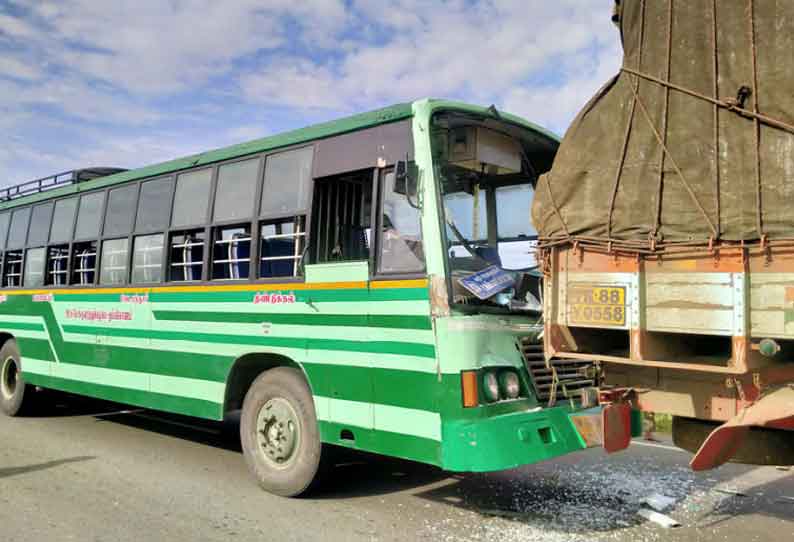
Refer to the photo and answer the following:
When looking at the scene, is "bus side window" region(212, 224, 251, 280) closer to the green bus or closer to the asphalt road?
the green bus

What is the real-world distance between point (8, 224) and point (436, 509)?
27.4ft

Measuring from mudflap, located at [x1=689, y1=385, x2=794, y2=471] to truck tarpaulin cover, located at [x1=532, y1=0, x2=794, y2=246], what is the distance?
80 cm

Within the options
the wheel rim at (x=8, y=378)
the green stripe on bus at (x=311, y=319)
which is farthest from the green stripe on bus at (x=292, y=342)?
the wheel rim at (x=8, y=378)

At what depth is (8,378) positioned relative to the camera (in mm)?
9688

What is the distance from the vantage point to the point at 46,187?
31.9 ft

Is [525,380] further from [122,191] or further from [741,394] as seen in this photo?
[122,191]

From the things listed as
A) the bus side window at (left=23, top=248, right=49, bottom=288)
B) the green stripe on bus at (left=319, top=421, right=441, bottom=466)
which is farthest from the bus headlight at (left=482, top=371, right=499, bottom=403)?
the bus side window at (left=23, top=248, right=49, bottom=288)

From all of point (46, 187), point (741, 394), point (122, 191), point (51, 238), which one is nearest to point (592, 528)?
point (741, 394)

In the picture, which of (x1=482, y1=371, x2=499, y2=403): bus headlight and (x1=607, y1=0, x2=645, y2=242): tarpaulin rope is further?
(x1=482, y1=371, x2=499, y2=403): bus headlight

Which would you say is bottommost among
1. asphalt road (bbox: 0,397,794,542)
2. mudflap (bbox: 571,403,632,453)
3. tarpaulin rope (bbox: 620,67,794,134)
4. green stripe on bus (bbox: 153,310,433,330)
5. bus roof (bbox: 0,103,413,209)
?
asphalt road (bbox: 0,397,794,542)

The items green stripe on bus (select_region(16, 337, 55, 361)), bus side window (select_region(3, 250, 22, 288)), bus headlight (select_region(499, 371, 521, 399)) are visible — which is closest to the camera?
bus headlight (select_region(499, 371, 521, 399))

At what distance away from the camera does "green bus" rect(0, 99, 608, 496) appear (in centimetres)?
459

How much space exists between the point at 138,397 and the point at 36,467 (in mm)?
1114

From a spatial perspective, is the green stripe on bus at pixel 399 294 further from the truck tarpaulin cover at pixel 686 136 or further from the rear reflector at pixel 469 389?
the truck tarpaulin cover at pixel 686 136
